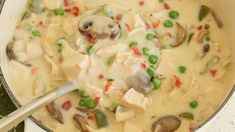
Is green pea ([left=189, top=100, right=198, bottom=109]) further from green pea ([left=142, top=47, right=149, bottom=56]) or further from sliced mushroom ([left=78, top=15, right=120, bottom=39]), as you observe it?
sliced mushroom ([left=78, top=15, right=120, bottom=39])

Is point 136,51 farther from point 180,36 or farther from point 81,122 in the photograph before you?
point 81,122

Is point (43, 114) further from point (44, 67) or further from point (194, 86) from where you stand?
point (194, 86)

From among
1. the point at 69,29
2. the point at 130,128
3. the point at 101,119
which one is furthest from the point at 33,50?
the point at 130,128

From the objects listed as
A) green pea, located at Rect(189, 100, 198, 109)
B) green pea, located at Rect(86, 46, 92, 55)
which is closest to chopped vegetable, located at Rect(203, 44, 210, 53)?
green pea, located at Rect(189, 100, 198, 109)

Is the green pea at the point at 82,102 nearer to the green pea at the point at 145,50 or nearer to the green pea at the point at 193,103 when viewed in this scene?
the green pea at the point at 145,50

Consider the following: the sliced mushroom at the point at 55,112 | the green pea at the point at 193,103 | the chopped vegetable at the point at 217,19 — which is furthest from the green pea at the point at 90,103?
the chopped vegetable at the point at 217,19
